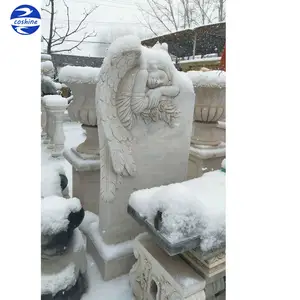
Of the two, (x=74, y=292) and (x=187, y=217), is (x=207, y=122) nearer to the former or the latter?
(x=187, y=217)

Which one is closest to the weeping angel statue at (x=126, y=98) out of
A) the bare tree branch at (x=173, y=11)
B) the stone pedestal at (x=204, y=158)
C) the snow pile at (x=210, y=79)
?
the bare tree branch at (x=173, y=11)

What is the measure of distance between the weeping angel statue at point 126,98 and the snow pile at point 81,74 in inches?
9.9

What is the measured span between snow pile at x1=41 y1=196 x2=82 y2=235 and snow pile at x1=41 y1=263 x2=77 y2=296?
18cm

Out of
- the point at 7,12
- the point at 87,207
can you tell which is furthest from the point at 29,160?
the point at 87,207

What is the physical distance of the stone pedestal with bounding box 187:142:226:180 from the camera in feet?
6.45

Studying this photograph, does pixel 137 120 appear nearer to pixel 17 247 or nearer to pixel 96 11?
pixel 96 11

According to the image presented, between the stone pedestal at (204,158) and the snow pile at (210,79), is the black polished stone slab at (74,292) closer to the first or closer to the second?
the stone pedestal at (204,158)

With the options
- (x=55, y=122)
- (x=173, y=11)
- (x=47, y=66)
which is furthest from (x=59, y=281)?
(x=55, y=122)

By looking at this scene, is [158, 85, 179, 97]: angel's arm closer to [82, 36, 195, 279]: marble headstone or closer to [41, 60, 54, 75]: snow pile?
[82, 36, 195, 279]: marble headstone

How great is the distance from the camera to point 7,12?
1.97 ft

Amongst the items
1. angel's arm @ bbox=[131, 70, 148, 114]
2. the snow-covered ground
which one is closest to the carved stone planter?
angel's arm @ bbox=[131, 70, 148, 114]

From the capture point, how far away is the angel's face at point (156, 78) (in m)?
1.30

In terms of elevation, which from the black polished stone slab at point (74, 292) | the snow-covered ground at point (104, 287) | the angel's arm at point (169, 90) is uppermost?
the angel's arm at point (169, 90)

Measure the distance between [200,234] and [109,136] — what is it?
59 cm
